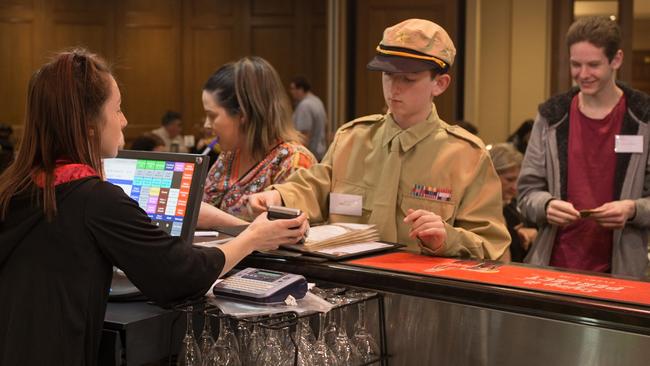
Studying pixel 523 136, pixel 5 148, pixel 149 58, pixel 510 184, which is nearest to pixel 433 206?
pixel 510 184

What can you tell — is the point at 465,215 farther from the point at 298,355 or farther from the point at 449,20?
the point at 449,20

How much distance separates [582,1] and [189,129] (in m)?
5.17

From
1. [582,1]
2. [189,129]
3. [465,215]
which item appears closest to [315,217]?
[465,215]

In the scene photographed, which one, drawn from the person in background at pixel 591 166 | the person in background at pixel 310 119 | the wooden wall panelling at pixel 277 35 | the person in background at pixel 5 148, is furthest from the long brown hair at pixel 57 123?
the wooden wall panelling at pixel 277 35

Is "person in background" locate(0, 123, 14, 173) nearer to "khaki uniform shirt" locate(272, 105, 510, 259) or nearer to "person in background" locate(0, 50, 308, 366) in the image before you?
"khaki uniform shirt" locate(272, 105, 510, 259)

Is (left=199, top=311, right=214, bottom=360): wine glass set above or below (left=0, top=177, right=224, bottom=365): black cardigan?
below

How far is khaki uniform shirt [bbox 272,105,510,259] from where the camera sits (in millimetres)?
2389

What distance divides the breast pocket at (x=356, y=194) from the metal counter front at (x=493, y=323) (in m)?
0.46

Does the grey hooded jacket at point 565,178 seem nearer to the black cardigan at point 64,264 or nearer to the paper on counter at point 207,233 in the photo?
the paper on counter at point 207,233

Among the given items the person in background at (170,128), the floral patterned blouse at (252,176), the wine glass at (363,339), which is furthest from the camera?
the person in background at (170,128)

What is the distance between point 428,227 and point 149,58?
9.36 meters

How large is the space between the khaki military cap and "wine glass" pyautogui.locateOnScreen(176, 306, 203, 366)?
903 mm

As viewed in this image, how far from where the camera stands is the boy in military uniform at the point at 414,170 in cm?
237

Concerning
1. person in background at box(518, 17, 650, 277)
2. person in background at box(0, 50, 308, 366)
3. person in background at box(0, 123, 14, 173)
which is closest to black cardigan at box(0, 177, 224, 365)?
person in background at box(0, 50, 308, 366)
